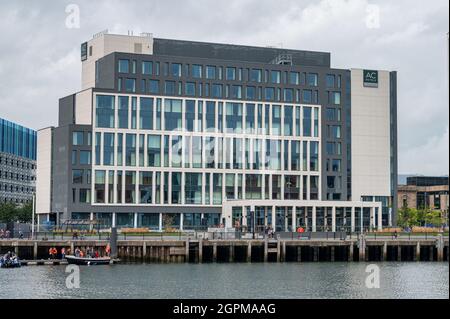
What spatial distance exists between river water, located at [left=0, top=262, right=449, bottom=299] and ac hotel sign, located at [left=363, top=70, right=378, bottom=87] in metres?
70.4

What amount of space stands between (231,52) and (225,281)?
88.5 m

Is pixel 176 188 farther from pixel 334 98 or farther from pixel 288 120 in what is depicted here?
pixel 334 98

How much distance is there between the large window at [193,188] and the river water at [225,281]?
56.8 m

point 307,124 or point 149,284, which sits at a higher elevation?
point 307,124

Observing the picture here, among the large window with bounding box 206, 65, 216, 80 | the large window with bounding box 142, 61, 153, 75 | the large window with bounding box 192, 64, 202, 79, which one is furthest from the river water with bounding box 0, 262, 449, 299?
the large window with bounding box 206, 65, 216, 80

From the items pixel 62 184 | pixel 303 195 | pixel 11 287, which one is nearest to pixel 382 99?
pixel 303 195

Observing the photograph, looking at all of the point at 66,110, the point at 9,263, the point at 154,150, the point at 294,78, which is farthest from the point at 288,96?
the point at 9,263

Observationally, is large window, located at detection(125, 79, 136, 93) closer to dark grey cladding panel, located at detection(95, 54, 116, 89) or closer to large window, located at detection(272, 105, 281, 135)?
dark grey cladding panel, located at detection(95, 54, 116, 89)

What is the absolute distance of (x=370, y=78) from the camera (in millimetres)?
158250

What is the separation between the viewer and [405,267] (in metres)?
90.3

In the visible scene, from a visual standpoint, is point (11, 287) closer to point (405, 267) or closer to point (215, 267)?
point (215, 267)

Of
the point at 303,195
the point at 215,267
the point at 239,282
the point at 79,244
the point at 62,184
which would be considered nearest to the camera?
the point at 239,282

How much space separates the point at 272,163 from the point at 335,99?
16435 mm

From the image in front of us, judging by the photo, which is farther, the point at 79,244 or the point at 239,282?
the point at 79,244
